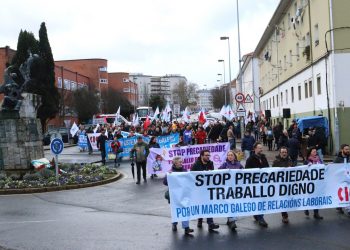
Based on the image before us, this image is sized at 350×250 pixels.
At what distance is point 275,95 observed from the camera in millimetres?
A: 48938

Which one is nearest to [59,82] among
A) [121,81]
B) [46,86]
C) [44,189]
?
[46,86]

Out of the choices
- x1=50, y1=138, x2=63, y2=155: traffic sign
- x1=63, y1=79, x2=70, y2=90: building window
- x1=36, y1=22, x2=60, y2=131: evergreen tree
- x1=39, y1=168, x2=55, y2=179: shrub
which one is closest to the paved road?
x1=50, y1=138, x2=63, y2=155: traffic sign

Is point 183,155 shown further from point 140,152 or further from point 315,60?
point 315,60

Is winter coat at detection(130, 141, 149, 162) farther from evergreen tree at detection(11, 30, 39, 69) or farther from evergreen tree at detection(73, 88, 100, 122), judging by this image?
evergreen tree at detection(73, 88, 100, 122)

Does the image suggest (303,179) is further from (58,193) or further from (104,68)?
(104,68)

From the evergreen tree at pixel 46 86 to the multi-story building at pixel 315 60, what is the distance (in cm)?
2589

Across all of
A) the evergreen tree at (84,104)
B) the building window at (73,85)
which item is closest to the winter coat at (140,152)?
the evergreen tree at (84,104)

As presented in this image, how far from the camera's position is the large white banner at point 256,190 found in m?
9.51

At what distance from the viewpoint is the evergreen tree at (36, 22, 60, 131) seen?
54750mm

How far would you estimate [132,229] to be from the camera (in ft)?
31.5

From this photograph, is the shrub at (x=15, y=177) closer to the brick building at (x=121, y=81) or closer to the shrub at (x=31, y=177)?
the shrub at (x=31, y=177)

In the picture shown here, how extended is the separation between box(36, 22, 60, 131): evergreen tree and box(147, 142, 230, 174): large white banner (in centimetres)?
3734

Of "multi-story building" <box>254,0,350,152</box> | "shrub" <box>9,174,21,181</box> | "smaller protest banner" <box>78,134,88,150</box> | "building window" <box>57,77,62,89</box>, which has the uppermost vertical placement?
"building window" <box>57,77,62,89</box>

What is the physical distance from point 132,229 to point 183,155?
8782mm
